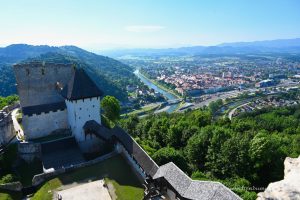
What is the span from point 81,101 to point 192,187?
1771 cm

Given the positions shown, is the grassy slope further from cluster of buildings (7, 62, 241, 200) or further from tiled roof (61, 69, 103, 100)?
tiled roof (61, 69, 103, 100)

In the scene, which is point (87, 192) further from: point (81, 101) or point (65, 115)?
point (65, 115)

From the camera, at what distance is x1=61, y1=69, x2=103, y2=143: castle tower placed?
32.4 meters

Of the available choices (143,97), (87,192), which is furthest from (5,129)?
(143,97)

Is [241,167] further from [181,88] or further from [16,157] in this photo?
[181,88]

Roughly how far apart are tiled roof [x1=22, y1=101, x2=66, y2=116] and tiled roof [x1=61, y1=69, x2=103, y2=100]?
2.39m

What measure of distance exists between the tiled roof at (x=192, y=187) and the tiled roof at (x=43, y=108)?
681 inches

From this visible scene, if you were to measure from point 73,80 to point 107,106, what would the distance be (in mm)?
12444

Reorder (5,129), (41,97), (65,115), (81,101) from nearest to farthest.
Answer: (5,129)
(81,101)
(65,115)
(41,97)

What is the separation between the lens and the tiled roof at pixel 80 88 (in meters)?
32.2

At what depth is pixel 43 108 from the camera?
113 feet

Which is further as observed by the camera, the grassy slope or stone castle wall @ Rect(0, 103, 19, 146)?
stone castle wall @ Rect(0, 103, 19, 146)

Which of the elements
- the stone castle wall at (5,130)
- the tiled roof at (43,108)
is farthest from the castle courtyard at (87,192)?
the tiled roof at (43,108)

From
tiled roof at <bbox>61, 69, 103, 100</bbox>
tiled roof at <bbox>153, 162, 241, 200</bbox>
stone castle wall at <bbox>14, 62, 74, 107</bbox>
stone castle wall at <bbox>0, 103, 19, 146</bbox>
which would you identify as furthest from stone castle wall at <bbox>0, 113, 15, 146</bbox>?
tiled roof at <bbox>153, 162, 241, 200</bbox>
